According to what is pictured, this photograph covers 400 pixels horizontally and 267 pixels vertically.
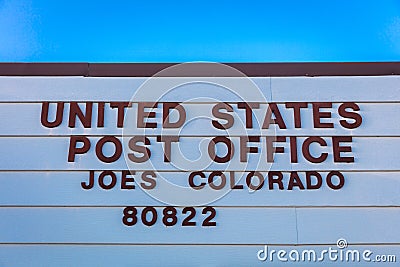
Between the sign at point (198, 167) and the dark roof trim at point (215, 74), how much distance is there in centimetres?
2

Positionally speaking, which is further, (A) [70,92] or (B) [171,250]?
(A) [70,92]

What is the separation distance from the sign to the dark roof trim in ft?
0.05

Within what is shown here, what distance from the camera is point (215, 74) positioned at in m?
3.39

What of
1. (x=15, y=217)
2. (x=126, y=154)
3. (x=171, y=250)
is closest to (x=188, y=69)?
(x=126, y=154)

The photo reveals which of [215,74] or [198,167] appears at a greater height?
[215,74]

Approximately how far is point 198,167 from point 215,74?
67cm

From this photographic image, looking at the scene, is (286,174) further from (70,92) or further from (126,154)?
(70,92)

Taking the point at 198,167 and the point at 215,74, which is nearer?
the point at 198,167

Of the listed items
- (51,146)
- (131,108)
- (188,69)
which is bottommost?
(51,146)

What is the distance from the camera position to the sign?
9.99 feet

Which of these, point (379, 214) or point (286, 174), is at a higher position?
point (286, 174)

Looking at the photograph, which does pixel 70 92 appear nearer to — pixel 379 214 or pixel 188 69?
pixel 188 69

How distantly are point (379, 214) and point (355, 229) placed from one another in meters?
0.19

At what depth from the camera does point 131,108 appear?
330 centimetres
